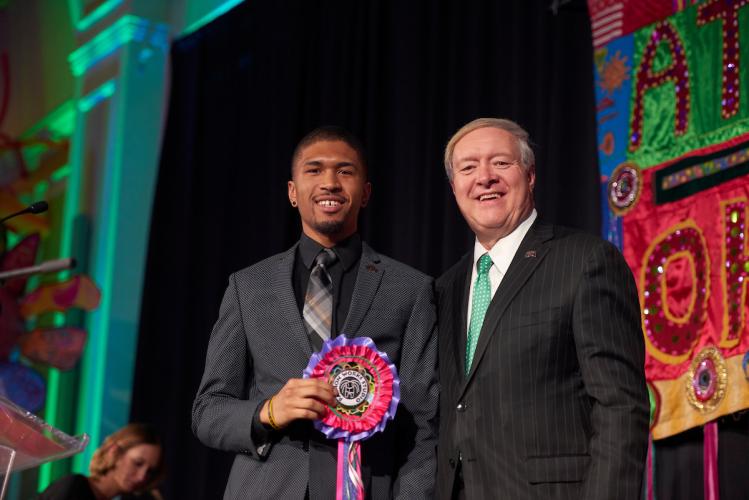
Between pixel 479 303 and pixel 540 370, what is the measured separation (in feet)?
0.79

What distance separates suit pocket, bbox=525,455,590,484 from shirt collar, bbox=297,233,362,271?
642 millimetres

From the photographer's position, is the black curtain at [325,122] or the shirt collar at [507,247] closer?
the shirt collar at [507,247]

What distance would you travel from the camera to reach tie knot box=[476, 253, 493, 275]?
7.70ft

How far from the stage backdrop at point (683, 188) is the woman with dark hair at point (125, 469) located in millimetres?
2267

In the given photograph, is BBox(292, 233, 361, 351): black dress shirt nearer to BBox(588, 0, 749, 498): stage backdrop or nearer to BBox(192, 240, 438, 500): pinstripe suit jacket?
BBox(192, 240, 438, 500): pinstripe suit jacket

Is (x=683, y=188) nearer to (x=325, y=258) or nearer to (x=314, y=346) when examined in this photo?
(x=325, y=258)

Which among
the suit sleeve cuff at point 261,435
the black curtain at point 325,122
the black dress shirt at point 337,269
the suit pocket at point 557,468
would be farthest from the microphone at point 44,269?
the black curtain at point 325,122

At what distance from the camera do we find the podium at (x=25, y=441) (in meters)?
2.17

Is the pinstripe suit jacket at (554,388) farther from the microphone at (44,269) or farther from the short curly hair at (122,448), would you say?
the short curly hair at (122,448)

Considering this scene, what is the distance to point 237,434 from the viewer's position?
2152 mm

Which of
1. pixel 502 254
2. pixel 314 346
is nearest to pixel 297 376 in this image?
pixel 314 346

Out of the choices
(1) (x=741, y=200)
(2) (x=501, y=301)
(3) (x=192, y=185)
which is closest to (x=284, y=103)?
(3) (x=192, y=185)

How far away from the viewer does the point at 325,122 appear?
5074 millimetres

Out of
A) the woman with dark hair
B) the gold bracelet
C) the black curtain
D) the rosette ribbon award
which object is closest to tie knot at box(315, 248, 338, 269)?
the rosette ribbon award
